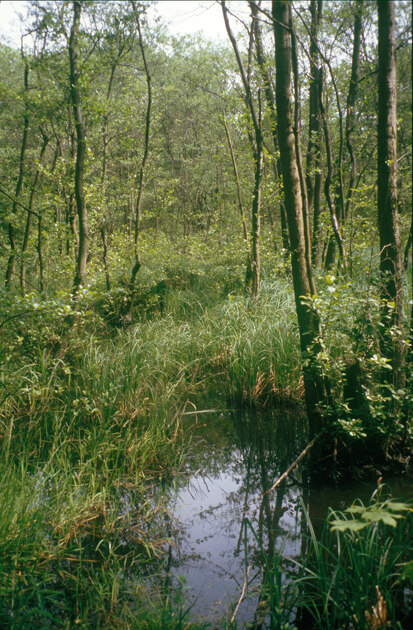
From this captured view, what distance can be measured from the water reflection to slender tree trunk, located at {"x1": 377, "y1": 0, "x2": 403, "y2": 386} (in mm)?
1276

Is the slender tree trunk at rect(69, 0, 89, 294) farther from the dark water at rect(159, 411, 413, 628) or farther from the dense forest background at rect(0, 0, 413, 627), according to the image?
the dark water at rect(159, 411, 413, 628)

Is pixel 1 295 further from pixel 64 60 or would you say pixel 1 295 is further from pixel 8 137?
pixel 8 137

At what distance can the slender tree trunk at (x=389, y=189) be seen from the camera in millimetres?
3000

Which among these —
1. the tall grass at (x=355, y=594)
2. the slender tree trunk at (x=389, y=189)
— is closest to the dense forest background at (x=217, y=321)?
the slender tree trunk at (x=389, y=189)

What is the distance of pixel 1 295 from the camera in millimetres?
3654

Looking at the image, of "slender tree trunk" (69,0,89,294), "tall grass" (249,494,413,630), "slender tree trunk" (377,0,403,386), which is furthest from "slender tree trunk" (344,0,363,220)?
"tall grass" (249,494,413,630)

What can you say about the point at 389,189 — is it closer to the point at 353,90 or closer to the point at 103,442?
the point at 103,442

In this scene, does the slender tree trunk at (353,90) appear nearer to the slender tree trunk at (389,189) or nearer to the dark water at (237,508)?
the slender tree trunk at (389,189)

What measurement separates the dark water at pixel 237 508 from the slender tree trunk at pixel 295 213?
21.4 inches

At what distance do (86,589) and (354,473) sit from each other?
1.97 m

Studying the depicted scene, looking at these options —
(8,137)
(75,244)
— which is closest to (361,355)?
(75,244)

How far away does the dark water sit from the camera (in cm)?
218

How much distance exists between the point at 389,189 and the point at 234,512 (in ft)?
8.59

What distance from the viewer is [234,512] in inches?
115
